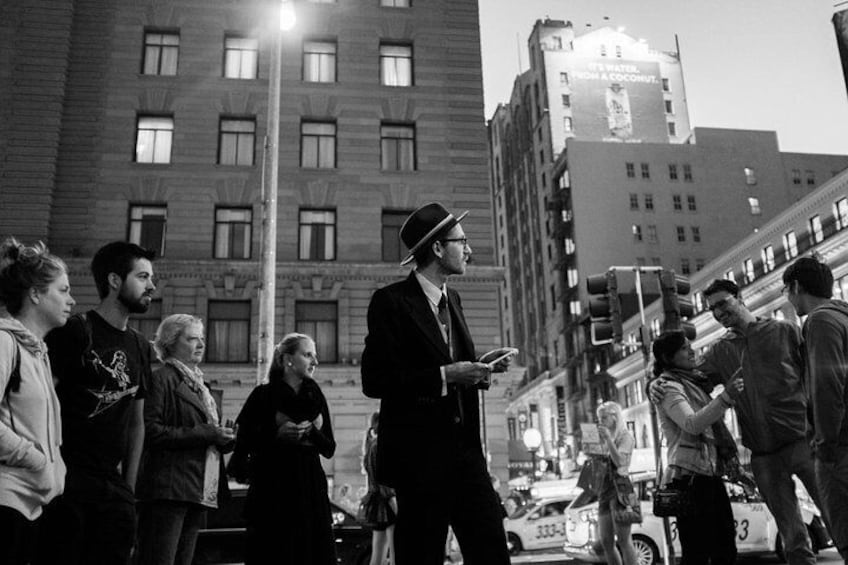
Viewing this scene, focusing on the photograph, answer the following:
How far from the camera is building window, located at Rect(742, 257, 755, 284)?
176 feet

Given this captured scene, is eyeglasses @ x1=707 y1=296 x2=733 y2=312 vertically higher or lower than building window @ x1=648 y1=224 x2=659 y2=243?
lower

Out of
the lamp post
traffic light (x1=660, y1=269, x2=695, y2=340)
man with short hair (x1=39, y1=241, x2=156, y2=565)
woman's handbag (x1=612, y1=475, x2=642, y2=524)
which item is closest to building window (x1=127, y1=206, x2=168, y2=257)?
the lamp post

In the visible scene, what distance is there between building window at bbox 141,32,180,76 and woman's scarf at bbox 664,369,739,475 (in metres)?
27.9

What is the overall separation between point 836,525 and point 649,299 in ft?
244

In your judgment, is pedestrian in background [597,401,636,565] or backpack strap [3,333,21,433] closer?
backpack strap [3,333,21,433]

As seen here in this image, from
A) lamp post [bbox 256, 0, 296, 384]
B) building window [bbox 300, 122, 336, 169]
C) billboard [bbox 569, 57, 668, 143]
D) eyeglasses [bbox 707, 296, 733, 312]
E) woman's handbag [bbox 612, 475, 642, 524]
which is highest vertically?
billboard [bbox 569, 57, 668, 143]

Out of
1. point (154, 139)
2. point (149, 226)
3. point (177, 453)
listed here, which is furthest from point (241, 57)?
point (177, 453)

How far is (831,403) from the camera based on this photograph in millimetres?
4508

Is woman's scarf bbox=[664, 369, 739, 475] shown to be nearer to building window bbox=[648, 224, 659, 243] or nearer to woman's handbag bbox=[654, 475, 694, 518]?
woman's handbag bbox=[654, 475, 694, 518]

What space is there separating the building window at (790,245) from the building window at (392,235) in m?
30.5

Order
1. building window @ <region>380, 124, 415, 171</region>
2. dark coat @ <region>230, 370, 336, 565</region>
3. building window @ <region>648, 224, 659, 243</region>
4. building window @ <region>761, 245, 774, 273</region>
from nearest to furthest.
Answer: dark coat @ <region>230, 370, 336, 565</region> < building window @ <region>380, 124, 415, 171</region> < building window @ <region>761, 245, 774, 273</region> < building window @ <region>648, 224, 659, 243</region>

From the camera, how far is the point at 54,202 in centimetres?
2784

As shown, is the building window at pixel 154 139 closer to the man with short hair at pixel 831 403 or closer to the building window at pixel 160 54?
the building window at pixel 160 54

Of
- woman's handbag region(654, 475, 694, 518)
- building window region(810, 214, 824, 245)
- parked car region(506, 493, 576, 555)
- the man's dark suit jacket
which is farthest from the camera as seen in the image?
building window region(810, 214, 824, 245)
